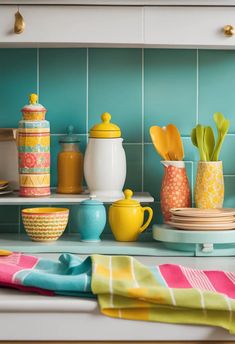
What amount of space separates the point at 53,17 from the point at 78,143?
0.44 m

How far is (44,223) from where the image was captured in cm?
225

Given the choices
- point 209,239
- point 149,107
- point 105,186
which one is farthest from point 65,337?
point 149,107

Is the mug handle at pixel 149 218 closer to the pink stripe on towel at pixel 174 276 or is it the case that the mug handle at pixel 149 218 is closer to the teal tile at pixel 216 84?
the teal tile at pixel 216 84

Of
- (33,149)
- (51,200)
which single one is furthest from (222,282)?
(33,149)

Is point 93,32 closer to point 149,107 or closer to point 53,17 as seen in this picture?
point 53,17

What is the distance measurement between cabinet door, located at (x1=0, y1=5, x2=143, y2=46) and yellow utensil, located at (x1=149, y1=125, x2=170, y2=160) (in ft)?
1.08

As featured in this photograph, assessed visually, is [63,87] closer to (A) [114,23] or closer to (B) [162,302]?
(A) [114,23]

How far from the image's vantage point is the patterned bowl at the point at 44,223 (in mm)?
2244

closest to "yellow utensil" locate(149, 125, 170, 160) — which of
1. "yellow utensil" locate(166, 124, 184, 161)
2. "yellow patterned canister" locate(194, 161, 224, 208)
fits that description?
"yellow utensil" locate(166, 124, 184, 161)

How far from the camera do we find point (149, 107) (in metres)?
2.53

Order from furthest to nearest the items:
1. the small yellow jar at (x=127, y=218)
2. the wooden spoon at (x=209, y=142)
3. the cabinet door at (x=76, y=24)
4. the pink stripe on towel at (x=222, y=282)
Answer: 1. the wooden spoon at (x=209, y=142)
2. the small yellow jar at (x=127, y=218)
3. the cabinet door at (x=76, y=24)
4. the pink stripe on towel at (x=222, y=282)

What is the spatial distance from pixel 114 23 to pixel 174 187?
49cm

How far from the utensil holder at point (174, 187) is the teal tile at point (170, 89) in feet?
0.59

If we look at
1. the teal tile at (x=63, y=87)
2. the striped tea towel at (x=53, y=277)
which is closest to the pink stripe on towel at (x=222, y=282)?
the striped tea towel at (x=53, y=277)
